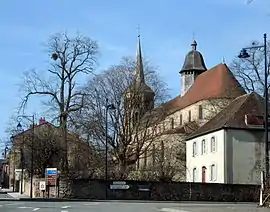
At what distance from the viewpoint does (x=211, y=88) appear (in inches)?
3452

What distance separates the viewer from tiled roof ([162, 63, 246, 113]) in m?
80.4

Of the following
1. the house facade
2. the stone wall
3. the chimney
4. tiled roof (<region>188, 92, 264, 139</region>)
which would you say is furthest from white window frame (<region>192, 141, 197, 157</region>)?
the stone wall

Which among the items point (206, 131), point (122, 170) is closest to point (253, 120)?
point (206, 131)

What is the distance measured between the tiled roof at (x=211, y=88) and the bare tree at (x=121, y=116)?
1061 cm

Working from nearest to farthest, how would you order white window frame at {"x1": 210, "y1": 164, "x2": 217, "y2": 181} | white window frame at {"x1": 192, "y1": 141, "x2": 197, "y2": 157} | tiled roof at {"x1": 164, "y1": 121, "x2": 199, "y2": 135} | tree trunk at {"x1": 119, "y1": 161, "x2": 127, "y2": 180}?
white window frame at {"x1": 210, "y1": 164, "x2": 217, "y2": 181}
tree trunk at {"x1": 119, "y1": 161, "x2": 127, "y2": 180}
white window frame at {"x1": 192, "y1": 141, "x2": 197, "y2": 157}
tiled roof at {"x1": 164, "y1": 121, "x2": 199, "y2": 135}

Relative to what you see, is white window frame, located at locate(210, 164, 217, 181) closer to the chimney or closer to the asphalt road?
the chimney

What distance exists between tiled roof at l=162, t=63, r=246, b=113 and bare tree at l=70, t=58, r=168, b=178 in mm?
10606

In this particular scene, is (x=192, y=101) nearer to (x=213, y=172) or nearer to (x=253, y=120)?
(x=213, y=172)

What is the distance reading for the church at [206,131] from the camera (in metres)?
58.2

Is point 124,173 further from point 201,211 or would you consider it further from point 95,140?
point 201,211

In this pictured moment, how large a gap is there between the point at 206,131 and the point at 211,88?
24.9 m

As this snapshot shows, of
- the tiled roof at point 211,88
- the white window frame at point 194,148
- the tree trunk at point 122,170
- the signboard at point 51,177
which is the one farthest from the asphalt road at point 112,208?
the tiled roof at point 211,88

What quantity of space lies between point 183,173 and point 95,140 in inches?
526

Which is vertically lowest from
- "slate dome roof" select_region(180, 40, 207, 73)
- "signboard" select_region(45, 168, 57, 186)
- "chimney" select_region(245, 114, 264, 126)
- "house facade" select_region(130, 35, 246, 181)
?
"signboard" select_region(45, 168, 57, 186)
